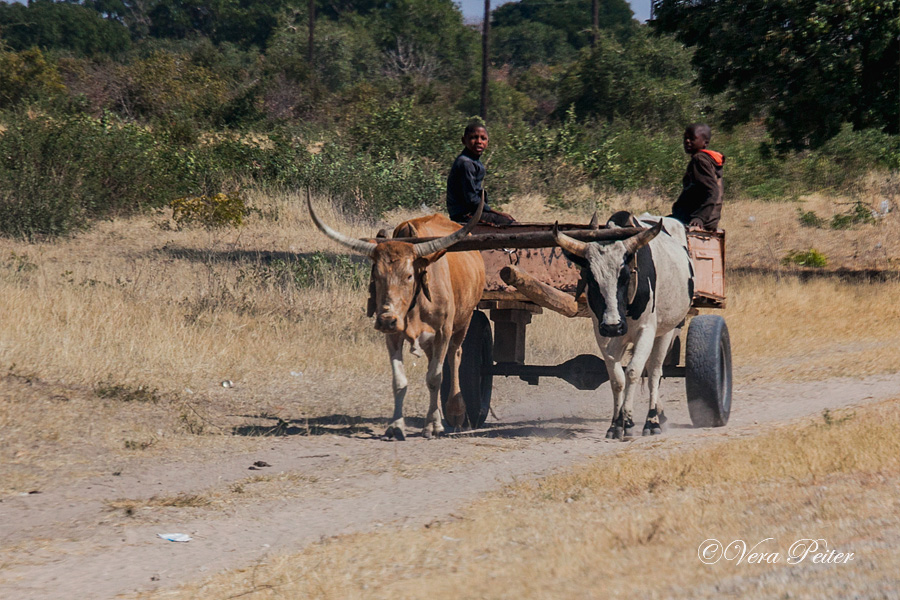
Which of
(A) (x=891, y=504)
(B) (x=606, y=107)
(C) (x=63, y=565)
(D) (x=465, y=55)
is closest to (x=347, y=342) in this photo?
(C) (x=63, y=565)

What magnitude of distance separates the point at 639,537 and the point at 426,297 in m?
3.42

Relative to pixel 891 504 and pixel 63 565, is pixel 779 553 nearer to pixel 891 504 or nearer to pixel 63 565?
pixel 891 504

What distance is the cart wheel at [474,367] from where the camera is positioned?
28.7 feet

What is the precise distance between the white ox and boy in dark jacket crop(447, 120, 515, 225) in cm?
140

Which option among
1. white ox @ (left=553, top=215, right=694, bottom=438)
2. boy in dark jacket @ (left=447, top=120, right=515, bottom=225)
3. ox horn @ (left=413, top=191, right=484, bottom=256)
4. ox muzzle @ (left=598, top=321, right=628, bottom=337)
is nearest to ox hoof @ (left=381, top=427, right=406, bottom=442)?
ox horn @ (left=413, top=191, right=484, bottom=256)

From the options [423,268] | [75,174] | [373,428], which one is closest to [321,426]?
[373,428]

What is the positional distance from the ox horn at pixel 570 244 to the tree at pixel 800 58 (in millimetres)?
9322

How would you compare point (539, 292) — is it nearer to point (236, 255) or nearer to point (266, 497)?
point (266, 497)

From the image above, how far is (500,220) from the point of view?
8719mm

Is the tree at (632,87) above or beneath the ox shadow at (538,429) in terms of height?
above

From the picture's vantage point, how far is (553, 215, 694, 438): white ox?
23.5ft

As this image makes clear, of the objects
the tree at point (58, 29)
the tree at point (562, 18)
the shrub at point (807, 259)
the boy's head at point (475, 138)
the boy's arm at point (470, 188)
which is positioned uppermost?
the tree at point (562, 18)

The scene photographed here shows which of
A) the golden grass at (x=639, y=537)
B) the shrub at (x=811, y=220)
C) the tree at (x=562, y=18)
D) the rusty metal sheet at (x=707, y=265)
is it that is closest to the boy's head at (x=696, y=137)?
the rusty metal sheet at (x=707, y=265)

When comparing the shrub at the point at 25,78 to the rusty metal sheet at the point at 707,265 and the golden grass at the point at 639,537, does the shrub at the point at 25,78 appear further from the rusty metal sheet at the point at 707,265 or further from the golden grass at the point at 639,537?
the golden grass at the point at 639,537
